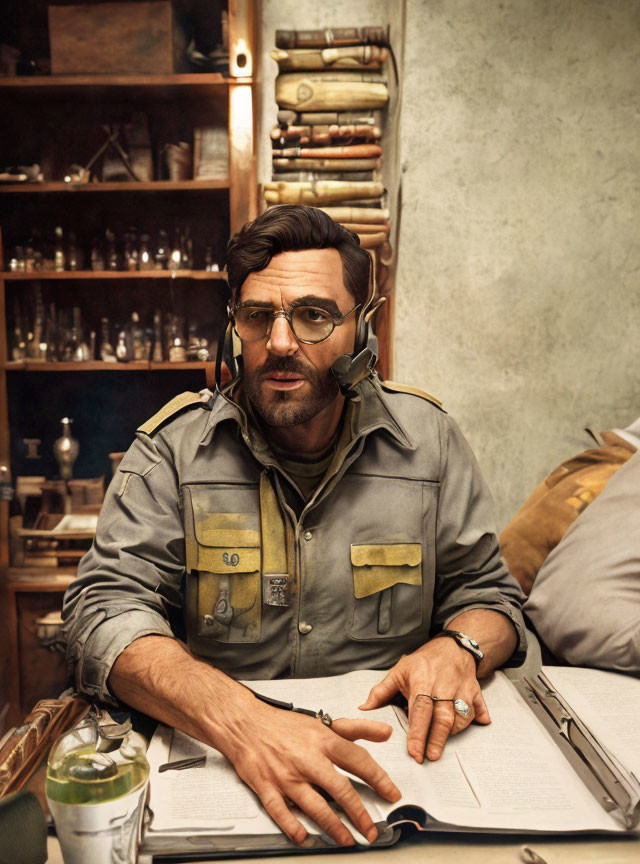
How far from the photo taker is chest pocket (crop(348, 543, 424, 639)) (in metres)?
1.42

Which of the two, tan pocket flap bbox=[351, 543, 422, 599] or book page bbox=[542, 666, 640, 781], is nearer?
book page bbox=[542, 666, 640, 781]

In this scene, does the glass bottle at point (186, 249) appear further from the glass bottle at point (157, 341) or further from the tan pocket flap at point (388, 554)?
the tan pocket flap at point (388, 554)

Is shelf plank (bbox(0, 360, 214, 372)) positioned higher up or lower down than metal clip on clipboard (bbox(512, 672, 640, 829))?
higher up

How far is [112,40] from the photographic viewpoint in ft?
7.92

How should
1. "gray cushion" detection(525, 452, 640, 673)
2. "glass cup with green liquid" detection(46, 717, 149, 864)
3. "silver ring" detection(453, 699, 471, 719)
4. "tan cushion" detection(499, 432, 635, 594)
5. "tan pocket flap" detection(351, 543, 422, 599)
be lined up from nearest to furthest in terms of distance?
"glass cup with green liquid" detection(46, 717, 149, 864) → "silver ring" detection(453, 699, 471, 719) → "gray cushion" detection(525, 452, 640, 673) → "tan pocket flap" detection(351, 543, 422, 599) → "tan cushion" detection(499, 432, 635, 594)

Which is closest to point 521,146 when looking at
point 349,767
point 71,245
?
point 71,245

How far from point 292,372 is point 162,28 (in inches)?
66.8

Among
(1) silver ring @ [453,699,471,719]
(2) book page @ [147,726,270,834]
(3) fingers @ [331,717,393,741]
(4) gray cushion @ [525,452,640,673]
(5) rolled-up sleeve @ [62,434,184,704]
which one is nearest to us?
(2) book page @ [147,726,270,834]

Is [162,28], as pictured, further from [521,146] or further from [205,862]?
[205,862]

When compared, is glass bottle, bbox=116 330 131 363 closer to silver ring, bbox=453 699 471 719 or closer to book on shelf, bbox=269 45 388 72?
book on shelf, bbox=269 45 388 72

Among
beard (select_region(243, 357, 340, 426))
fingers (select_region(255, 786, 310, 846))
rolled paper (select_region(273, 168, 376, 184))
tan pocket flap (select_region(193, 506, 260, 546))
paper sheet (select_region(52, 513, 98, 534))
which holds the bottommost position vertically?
paper sheet (select_region(52, 513, 98, 534))

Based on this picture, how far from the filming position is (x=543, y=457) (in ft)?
7.58

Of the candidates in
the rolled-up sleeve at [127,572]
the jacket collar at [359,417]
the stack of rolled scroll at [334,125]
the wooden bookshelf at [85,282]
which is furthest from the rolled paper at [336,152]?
the rolled-up sleeve at [127,572]

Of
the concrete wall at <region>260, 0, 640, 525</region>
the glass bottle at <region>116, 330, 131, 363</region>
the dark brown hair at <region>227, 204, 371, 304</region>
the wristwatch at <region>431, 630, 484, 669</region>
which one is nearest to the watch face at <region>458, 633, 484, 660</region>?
the wristwatch at <region>431, 630, 484, 669</region>
